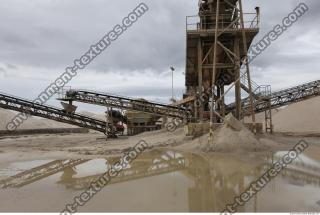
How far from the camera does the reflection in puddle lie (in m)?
5.11

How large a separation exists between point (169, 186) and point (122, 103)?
17014 millimetres

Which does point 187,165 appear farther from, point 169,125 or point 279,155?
point 169,125

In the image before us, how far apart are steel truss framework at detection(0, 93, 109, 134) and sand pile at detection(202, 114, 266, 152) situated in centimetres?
1286

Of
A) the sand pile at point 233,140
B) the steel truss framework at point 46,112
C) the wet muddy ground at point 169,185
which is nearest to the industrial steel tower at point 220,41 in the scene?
the sand pile at point 233,140

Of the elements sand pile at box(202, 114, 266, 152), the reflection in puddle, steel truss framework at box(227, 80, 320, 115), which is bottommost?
the reflection in puddle

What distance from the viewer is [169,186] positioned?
21.7 feet

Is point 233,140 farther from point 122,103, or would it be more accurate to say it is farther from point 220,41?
point 122,103

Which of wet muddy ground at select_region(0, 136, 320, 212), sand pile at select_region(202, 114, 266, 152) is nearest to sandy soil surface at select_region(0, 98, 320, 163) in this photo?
sand pile at select_region(202, 114, 266, 152)

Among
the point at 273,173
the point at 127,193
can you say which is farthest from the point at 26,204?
the point at 273,173

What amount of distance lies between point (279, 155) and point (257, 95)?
48.5 feet

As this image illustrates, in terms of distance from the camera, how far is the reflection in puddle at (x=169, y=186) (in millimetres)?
5113

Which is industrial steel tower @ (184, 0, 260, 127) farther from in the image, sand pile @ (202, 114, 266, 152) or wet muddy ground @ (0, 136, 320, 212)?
wet muddy ground @ (0, 136, 320, 212)

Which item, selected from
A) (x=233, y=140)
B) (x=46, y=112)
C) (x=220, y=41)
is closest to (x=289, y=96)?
(x=220, y=41)

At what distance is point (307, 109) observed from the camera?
125 feet
